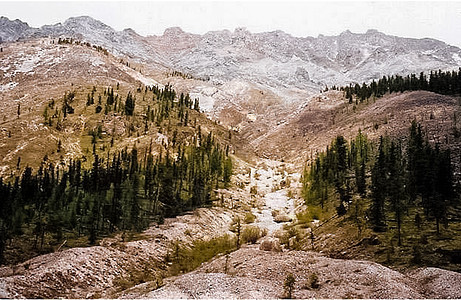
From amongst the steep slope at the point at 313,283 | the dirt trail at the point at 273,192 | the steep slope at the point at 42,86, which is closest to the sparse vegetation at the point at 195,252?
the dirt trail at the point at 273,192

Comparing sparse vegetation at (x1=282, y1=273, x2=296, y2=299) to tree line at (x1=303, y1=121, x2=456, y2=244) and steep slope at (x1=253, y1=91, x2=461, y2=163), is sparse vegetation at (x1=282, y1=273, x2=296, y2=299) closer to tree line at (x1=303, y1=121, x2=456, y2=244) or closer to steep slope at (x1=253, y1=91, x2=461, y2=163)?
tree line at (x1=303, y1=121, x2=456, y2=244)

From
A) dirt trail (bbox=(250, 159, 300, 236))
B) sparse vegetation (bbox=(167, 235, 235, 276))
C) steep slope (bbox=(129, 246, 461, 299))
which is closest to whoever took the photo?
steep slope (bbox=(129, 246, 461, 299))

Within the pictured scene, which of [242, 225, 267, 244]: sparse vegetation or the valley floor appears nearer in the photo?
the valley floor

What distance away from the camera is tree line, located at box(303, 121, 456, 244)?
2916 centimetres

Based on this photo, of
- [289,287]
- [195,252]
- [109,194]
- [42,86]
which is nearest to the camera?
[289,287]

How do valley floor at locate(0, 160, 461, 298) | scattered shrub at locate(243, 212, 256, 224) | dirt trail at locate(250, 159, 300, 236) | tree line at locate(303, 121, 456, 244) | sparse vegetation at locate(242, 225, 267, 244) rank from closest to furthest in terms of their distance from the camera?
valley floor at locate(0, 160, 461, 298)
tree line at locate(303, 121, 456, 244)
sparse vegetation at locate(242, 225, 267, 244)
scattered shrub at locate(243, 212, 256, 224)
dirt trail at locate(250, 159, 300, 236)

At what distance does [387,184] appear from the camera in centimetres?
3462

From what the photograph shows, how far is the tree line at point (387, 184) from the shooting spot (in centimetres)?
2916

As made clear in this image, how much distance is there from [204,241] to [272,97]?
131 metres

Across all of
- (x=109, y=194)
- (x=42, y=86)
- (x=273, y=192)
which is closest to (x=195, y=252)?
(x=109, y=194)

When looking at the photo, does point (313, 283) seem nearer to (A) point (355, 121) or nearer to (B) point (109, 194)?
(B) point (109, 194)

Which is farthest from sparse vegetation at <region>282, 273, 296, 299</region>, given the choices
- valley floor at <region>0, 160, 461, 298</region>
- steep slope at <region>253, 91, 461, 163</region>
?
steep slope at <region>253, 91, 461, 163</region>

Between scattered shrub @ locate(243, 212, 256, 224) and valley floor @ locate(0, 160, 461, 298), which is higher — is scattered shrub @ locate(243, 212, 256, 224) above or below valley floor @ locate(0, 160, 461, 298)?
below

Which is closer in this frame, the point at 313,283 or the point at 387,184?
the point at 313,283
